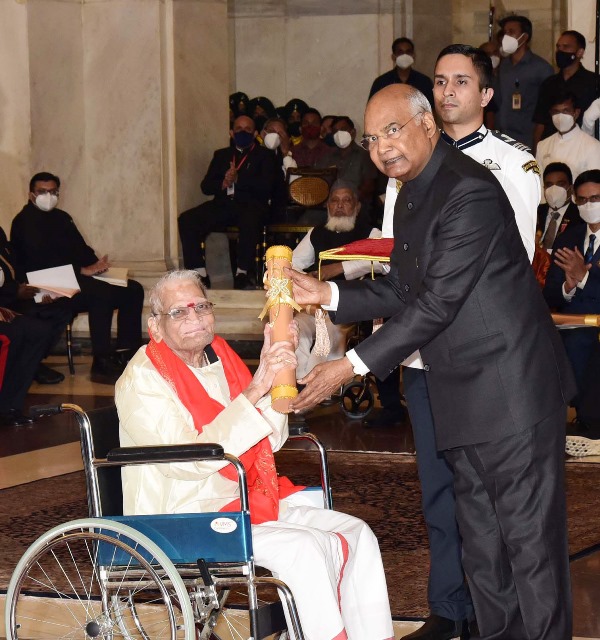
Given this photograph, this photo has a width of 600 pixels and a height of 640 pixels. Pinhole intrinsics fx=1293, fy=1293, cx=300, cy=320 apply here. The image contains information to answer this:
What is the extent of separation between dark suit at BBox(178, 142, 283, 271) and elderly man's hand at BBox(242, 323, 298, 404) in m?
7.78

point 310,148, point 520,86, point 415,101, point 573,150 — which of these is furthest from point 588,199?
point 310,148

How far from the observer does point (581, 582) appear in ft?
15.4

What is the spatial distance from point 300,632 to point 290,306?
0.90 m

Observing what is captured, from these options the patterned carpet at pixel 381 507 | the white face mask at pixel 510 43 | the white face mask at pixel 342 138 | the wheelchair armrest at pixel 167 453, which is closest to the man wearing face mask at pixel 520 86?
the white face mask at pixel 510 43

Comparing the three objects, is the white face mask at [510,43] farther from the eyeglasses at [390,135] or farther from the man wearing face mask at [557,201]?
the eyeglasses at [390,135]

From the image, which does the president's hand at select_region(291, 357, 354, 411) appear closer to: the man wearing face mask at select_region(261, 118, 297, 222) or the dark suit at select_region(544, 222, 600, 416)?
the dark suit at select_region(544, 222, 600, 416)

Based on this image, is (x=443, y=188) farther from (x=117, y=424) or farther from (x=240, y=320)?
(x=240, y=320)

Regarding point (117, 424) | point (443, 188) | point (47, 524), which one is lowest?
point (47, 524)

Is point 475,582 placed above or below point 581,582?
above

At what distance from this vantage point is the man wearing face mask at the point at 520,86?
11891 millimetres

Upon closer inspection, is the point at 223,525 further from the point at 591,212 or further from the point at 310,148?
the point at 310,148

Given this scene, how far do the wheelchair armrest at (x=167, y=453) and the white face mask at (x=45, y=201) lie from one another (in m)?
6.89

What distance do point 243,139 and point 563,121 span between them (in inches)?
120

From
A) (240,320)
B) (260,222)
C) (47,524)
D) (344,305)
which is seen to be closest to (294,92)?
(260,222)
